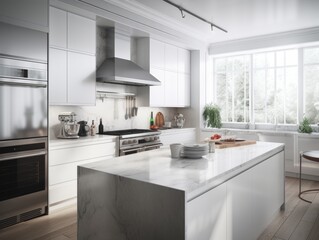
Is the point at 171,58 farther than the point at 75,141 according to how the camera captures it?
Yes

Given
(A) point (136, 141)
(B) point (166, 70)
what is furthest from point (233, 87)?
(A) point (136, 141)

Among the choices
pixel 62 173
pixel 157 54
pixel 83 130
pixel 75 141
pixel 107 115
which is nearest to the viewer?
pixel 62 173

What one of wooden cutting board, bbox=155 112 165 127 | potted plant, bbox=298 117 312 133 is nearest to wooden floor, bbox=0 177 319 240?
potted plant, bbox=298 117 312 133

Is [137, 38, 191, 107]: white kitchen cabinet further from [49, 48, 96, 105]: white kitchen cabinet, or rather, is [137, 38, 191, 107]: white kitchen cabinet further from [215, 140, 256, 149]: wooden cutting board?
[215, 140, 256, 149]: wooden cutting board

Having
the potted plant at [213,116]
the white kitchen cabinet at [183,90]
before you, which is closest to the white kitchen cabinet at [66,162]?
the white kitchen cabinet at [183,90]

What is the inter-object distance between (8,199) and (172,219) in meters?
2.22

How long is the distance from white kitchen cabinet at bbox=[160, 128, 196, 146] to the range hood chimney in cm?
103

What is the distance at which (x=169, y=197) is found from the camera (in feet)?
4.88

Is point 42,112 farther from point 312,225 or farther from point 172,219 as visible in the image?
point 312,225

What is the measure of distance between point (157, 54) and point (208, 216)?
13.9 ft

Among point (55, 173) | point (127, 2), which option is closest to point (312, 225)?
point (55, 173)

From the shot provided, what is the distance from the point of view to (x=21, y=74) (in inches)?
118

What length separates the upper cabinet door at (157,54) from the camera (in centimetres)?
534

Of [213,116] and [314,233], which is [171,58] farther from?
[314,233]
